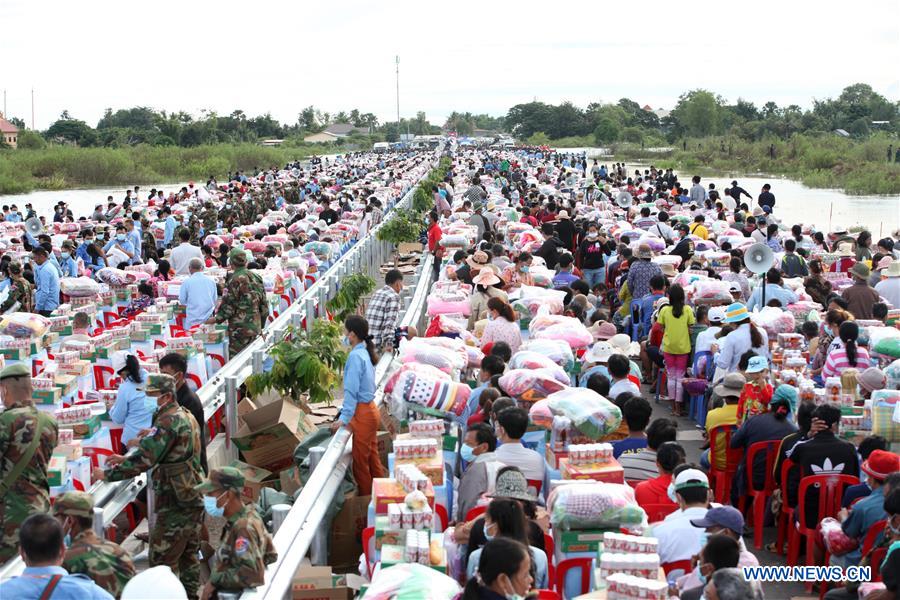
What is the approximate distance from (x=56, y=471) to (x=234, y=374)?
10.1 ft

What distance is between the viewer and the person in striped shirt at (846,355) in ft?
28.9

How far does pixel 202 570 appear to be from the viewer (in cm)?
689

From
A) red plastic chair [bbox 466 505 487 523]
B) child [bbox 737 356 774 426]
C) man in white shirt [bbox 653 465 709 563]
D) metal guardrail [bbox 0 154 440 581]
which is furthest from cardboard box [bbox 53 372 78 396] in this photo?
child [bbox 737 356 774 426]

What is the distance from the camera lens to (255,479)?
331 inches

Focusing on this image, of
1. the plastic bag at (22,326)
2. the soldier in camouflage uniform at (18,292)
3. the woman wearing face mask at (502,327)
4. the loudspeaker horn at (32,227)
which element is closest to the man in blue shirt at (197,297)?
the plastic bag at (22,326)

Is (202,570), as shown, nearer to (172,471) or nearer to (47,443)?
(172,471)

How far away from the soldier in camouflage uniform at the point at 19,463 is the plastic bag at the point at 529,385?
3.18 meters

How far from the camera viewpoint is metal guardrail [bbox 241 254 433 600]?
549cm

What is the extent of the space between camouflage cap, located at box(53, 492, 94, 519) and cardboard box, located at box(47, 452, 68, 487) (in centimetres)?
186

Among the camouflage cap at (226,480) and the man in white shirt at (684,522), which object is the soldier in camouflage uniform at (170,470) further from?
the man in white shirt at (684,522)

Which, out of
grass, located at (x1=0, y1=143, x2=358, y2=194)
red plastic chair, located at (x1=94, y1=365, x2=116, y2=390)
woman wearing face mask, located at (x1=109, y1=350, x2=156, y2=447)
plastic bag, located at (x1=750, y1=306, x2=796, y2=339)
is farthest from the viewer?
grass, located at (x1=0, y1=143, x2=358, y2=194)

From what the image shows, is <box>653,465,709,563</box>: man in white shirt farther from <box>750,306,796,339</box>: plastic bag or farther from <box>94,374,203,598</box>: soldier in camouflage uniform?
<box>750,306,796,339</box>: plastic bag

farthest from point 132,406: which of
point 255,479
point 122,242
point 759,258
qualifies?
point 122,242

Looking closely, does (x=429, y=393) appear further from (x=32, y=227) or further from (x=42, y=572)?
(x=32, y=227)
